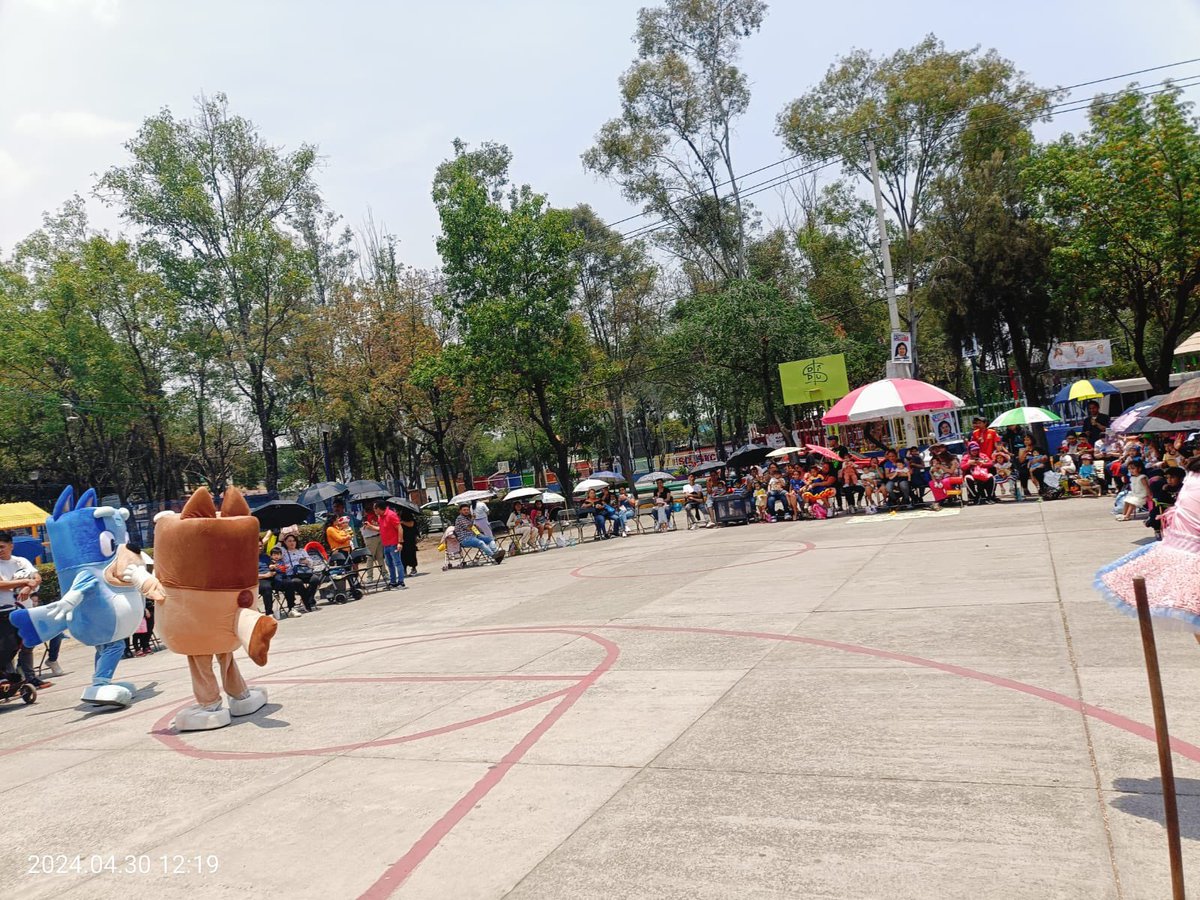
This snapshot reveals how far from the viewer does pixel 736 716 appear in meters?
5.84

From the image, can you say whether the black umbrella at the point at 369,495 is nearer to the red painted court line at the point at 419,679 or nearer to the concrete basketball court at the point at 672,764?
the concrete basketball court at the point at 672,764

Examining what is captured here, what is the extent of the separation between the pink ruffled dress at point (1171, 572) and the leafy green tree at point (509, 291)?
77.4 ft

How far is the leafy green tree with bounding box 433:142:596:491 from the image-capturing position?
1078 inches

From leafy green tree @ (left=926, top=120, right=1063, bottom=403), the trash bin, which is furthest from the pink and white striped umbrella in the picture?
leafy green tree @ (left=926, top=120, right=1063, bottom=403)

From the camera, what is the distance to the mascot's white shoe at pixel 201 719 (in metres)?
7.14

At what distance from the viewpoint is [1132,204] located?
2462 centimetres

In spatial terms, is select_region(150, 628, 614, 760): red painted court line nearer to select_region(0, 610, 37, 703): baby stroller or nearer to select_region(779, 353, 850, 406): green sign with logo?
select_region(0, 610, 37, 703): baby stroller

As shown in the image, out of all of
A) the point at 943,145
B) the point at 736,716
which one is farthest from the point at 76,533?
the point at 943,145

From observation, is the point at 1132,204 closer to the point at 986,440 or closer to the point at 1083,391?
the point at 1083,391

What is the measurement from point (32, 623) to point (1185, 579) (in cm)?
1002

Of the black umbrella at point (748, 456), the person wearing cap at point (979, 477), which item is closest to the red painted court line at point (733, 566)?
the person wearing cap at point (979, 477)

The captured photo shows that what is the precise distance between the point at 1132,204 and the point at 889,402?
13.0 metres

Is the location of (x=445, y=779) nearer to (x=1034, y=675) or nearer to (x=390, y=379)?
(x=1034, y=675)

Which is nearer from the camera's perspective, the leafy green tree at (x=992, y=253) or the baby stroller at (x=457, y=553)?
the baby stroller at (x=457, y=553)
